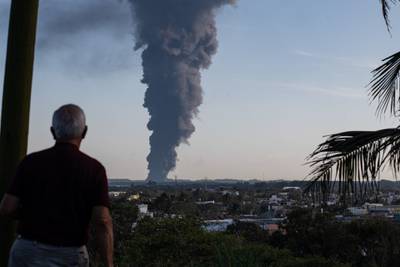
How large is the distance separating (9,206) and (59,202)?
252 millimetres

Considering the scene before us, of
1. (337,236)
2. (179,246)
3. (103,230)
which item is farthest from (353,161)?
(337,236)

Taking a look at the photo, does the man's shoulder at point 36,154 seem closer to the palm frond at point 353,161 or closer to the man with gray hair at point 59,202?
the man with gray hair at point 59,202

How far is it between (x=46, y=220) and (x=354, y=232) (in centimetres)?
2684

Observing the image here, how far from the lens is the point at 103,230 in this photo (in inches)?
123

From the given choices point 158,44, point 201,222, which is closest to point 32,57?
point 201,222

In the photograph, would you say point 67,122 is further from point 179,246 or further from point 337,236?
point 337,236

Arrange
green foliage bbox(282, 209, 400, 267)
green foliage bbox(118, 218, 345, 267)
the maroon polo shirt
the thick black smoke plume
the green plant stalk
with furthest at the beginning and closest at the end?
the thick black smoke plume, green foliage bbox(282, 209, 400, 267), green foliage bbox(118, 218, 345, 267), the green plant stalk, the maroon polo shirt

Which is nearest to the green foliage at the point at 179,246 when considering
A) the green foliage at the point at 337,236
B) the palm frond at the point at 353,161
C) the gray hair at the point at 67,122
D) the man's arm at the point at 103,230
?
the palm frond at the point at 353,161

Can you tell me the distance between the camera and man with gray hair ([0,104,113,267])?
3.07 meters

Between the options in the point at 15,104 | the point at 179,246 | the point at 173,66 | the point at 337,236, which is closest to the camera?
the point at 15,104

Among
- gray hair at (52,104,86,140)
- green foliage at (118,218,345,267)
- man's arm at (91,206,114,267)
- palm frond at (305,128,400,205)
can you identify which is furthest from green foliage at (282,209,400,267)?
gray hair at (52,104,86,140)

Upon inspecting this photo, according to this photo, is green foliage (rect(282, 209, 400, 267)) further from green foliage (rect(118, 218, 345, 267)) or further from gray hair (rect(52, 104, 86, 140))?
gray hair (rect(52, 104, 86, 140))

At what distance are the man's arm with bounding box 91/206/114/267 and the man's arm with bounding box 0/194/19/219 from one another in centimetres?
38

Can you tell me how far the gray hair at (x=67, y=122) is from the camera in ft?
10.3
